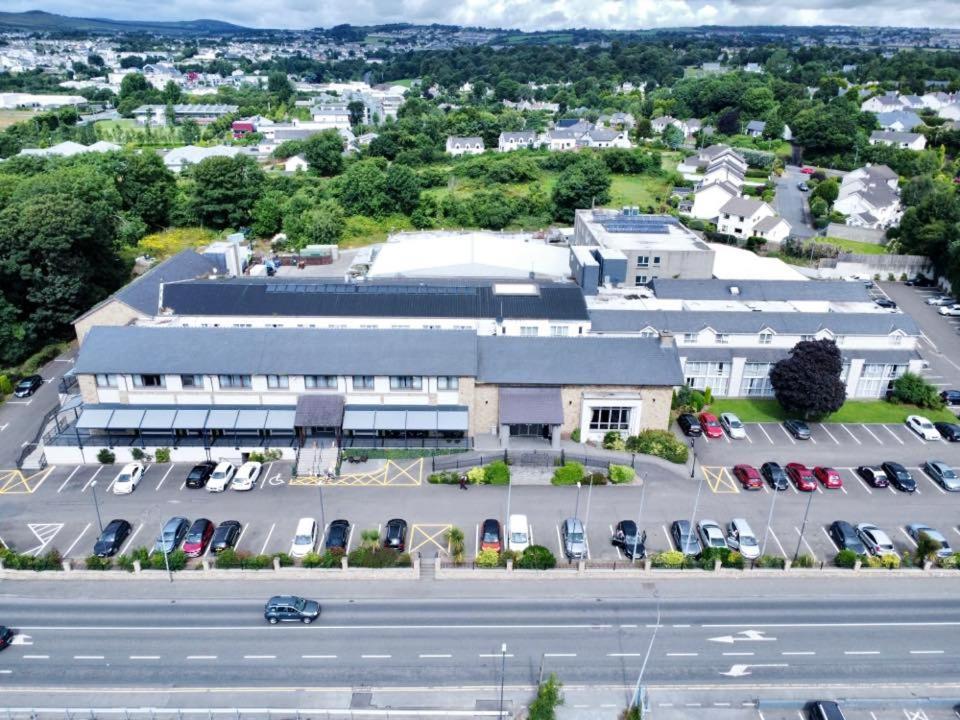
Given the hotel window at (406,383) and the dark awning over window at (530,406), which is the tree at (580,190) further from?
the hotel window at (406,383)

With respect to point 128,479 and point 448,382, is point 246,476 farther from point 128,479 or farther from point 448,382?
point 448,382

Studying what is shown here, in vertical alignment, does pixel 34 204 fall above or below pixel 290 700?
above

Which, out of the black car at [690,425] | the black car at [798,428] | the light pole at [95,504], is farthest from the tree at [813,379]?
the light pole at [95,504]

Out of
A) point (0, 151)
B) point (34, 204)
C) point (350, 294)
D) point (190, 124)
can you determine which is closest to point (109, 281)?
point (34, 204)

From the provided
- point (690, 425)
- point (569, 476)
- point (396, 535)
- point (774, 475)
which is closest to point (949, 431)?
point (774, 475)

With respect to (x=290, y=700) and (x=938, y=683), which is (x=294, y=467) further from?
(x=938, y=683)
